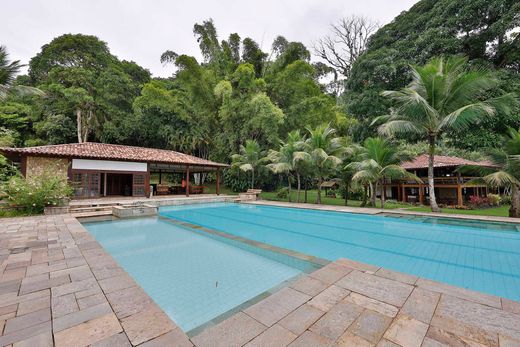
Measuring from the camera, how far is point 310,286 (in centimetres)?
266

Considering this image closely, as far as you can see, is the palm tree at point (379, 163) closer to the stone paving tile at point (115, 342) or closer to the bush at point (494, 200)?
the bush at point (494, 200)

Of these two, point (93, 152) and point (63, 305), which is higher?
point (93, 152)

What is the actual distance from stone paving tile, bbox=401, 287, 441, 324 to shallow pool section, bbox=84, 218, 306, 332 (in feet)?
5.14

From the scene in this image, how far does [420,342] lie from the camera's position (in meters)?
1.72

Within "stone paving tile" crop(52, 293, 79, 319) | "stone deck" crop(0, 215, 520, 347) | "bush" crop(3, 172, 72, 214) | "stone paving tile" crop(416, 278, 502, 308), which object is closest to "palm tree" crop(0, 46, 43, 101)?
"bush" crop(3, 172, 72, 214)

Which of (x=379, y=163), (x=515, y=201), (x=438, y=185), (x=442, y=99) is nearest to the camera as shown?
(x=515, y=201)

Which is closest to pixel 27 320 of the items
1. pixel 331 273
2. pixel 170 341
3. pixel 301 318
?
pixel 170 341

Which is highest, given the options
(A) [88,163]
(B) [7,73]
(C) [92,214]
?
(B) [7,73]

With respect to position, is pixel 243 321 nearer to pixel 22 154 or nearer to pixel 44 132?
pixel 22 154

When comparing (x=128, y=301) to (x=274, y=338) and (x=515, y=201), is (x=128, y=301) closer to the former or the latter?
(x=274, y=338)

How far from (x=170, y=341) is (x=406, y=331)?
1.86 m

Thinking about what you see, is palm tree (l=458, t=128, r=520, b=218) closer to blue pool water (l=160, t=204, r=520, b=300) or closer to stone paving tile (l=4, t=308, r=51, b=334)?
blue pool water (l=160, t=204, r=520, b=300)

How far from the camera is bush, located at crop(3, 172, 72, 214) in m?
7.80

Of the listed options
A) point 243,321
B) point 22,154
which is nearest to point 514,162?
point 243,321
